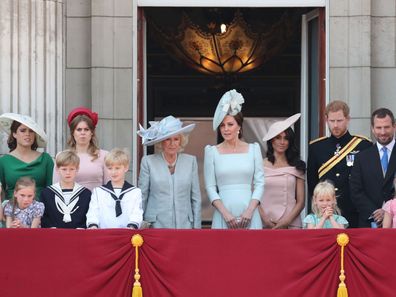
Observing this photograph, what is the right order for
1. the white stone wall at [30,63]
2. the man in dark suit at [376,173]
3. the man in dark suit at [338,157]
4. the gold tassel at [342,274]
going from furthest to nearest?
the white stone wall at [30,63] → the man in dark suit at [338,157] → the man in dark suit at [376,173] → the gold tassel at [342,274]

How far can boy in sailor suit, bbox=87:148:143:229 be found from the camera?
414 inches

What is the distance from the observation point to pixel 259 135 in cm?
1812

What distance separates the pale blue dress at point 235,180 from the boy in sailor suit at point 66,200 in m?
1.22

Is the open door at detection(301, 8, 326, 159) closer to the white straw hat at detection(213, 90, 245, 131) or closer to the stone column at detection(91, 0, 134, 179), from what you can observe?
the stone column at detection(91, 0, 134, 179)

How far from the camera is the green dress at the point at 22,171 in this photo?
37.0ft

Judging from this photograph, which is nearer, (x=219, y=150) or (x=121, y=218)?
(x=121, y=218)

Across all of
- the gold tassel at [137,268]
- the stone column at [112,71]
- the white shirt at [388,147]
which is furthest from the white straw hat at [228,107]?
the stone column at [112,71]

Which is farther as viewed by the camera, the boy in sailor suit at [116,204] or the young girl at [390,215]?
the young girl at [390,215]

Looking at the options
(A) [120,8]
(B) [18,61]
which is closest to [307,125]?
(A) [120,8]

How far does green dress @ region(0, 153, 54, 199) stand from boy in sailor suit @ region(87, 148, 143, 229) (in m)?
0.89

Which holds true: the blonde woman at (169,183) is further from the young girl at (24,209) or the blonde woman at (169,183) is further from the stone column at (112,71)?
the stone column at (112,71)

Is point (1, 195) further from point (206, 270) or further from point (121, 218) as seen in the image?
point (206, 270)

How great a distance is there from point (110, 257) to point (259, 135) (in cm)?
815

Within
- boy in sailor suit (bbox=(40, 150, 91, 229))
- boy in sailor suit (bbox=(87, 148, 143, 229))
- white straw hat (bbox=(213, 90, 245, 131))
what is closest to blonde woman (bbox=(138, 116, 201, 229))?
white straw hat (bbox=(213, 90, 245, 131))
